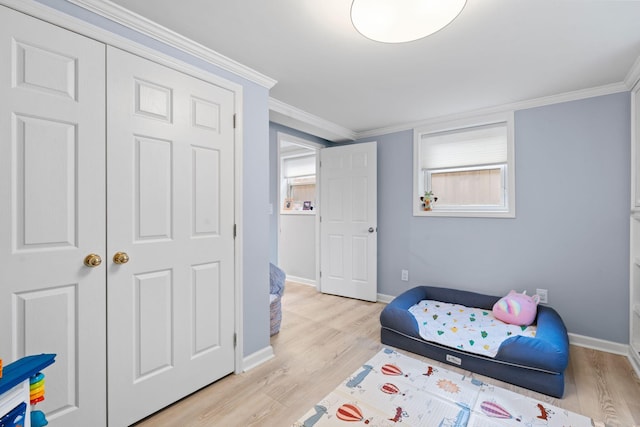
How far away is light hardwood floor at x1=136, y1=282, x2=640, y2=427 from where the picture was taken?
5.58 feet

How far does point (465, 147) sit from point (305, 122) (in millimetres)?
1805

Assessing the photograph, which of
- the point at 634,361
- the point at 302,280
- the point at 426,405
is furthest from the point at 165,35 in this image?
the point at 634,361

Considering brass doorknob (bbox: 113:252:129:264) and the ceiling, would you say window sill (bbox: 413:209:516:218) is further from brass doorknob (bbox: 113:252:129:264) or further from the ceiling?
brass doorknob (bbox: 113:252:129:264)

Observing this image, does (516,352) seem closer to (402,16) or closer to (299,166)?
(402,16)

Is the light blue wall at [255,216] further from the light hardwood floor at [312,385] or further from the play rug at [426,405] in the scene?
the play rug at [426,405]

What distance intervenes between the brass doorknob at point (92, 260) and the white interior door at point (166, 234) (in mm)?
82

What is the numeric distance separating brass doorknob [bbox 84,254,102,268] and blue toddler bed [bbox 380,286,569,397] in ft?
6.97

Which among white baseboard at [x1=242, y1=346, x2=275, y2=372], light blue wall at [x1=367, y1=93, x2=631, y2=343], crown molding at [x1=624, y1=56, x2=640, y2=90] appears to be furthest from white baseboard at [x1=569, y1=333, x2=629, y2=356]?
white baseboard at [x1=242, y1=346, x2=275, y2=372]

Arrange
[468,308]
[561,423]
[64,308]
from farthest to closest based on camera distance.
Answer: [468,308] → [561,423] → [64,308]

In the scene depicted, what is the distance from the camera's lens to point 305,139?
3910 mm

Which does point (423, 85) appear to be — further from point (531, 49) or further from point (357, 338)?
point (357, 338)

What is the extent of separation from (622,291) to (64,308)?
12.7ft

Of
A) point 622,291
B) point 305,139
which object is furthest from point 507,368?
point 305,139

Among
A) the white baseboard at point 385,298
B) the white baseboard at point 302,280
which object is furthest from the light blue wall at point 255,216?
the white baseboard at point 302,280
